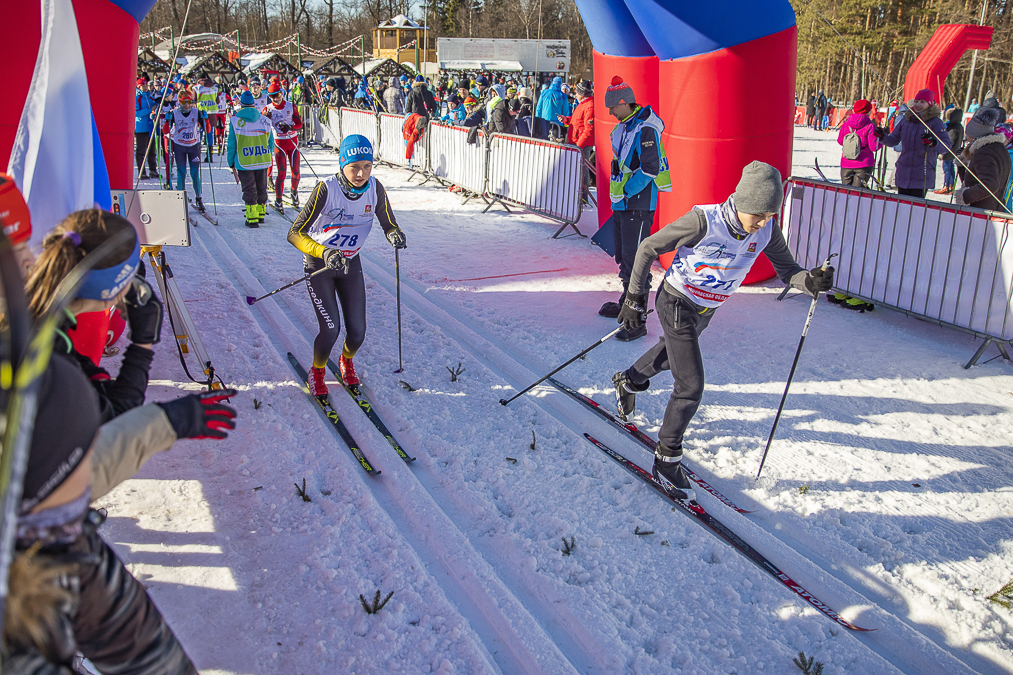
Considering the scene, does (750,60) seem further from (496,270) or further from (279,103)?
(279,103)

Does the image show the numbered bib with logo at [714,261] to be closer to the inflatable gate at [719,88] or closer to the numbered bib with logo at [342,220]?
the numbered bib with logo at [342,220]

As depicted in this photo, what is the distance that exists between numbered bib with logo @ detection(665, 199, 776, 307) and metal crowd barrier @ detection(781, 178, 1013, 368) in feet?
10.7

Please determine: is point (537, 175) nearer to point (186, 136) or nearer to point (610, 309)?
point (610, 309)

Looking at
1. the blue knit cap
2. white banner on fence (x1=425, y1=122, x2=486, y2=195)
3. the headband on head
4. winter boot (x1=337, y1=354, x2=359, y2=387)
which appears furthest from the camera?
white banner on fence (x1=425, y1=122, x2=486, y2=195)

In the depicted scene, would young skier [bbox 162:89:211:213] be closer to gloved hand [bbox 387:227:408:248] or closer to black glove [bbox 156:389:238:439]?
gloved hand [bbox 387:227:408:248]

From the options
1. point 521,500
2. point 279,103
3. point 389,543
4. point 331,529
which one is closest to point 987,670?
point 521,500

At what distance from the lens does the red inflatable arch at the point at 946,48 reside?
635 inches

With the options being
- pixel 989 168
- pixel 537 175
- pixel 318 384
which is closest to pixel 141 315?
pixel 318 384

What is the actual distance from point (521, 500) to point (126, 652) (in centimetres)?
230

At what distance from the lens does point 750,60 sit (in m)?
6.61

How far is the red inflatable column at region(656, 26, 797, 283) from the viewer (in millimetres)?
6664

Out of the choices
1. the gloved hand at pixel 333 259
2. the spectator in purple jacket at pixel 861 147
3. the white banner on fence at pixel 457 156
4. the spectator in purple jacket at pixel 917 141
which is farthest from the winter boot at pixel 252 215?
the spectator in purple jacket at pixel 917 141

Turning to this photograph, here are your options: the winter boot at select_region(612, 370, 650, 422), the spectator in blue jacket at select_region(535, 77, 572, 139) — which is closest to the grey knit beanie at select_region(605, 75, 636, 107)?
the winter boot at select_region(612, 370, 650, 422)

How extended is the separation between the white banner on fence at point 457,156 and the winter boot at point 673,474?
9.17m
